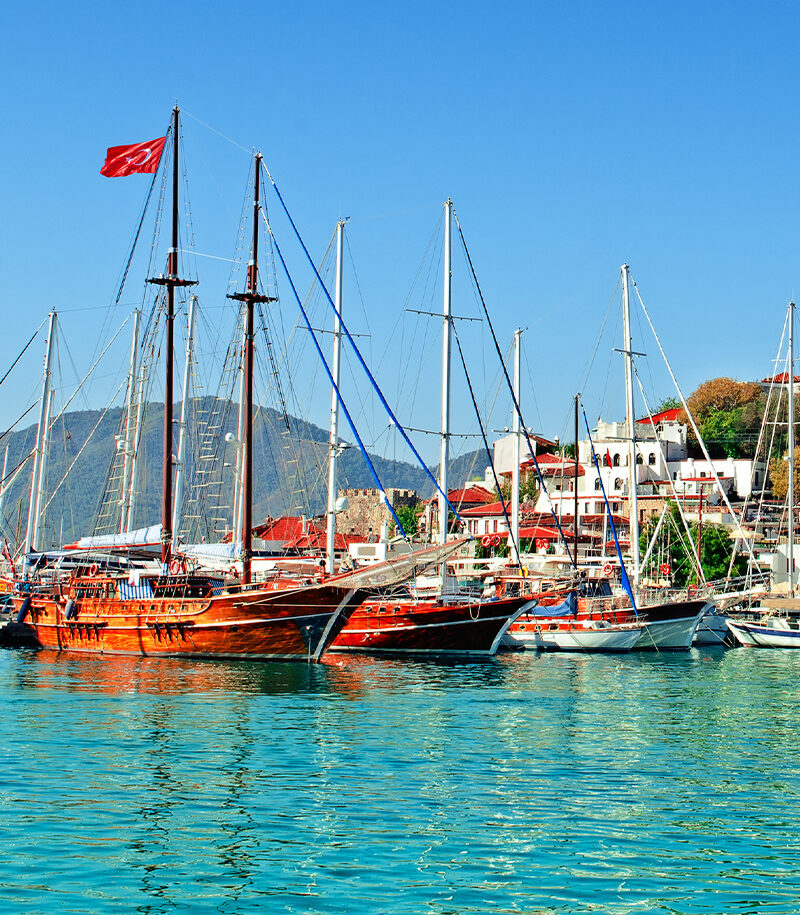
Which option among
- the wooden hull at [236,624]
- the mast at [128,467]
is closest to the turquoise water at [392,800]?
the wooden hull at [236,624]

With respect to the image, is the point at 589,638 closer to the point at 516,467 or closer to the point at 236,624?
the point at 516,467

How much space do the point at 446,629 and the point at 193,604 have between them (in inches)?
384

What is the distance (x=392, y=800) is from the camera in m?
16.5

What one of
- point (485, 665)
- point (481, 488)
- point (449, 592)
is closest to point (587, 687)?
point (485, 665)

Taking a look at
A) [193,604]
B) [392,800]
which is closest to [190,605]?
[193,604]

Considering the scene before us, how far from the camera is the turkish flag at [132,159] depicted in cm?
4150

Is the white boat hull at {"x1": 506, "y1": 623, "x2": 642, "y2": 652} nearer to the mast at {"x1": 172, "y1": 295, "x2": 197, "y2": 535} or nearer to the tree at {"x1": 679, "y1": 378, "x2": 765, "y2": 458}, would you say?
the mast at {"x1": 172, "y1": 295, "x2": 197, "y2": 535}

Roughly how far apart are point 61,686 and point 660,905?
905 inches

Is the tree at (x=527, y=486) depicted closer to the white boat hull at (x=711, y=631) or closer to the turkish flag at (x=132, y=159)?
the white boat hull at (x=711, y=631)

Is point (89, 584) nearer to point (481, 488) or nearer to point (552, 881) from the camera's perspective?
A: point (552, 881)

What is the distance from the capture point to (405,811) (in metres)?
15.8

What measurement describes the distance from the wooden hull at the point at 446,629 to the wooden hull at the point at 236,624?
489 cm

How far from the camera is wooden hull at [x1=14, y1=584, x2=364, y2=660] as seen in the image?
36.7 metres

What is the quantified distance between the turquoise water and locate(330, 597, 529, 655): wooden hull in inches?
431
